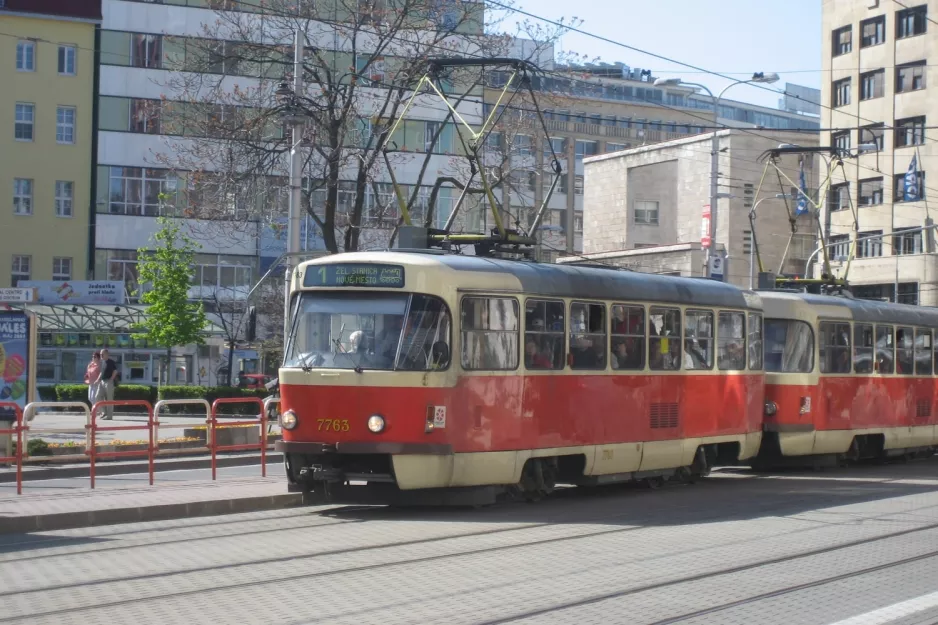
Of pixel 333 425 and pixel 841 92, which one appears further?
pixel 841 92

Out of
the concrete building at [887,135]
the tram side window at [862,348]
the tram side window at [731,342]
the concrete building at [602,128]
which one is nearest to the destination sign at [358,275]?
the tram side window at [731,342]

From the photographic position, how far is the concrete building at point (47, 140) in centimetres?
5397

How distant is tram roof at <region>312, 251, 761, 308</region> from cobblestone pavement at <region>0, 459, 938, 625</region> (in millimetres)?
2583

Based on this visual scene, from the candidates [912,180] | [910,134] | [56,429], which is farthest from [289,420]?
[910,134]

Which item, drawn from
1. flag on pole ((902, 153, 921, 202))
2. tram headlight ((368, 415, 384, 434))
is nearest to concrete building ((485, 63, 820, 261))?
flag on pole ((902, 153, 921, 202))

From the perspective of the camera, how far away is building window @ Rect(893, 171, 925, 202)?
53.1 m

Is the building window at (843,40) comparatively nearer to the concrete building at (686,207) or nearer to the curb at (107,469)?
the concrete building at (686,207)

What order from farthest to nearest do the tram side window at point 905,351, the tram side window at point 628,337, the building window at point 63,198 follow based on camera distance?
the building window at point 63,198
the tram side window at point 905,351
the tram side window at point 628,337

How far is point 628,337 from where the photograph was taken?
17000 millimetres

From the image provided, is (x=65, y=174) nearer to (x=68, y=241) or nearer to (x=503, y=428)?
(x=68, y=241)

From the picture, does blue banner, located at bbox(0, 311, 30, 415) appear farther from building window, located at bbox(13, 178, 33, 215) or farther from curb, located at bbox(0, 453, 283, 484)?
building window, located at bbox(13, 178, 33, 215)

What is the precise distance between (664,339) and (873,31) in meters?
47.5

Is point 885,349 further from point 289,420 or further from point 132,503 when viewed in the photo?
point 132,503

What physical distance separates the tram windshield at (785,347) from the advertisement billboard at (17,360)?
11.9 m
